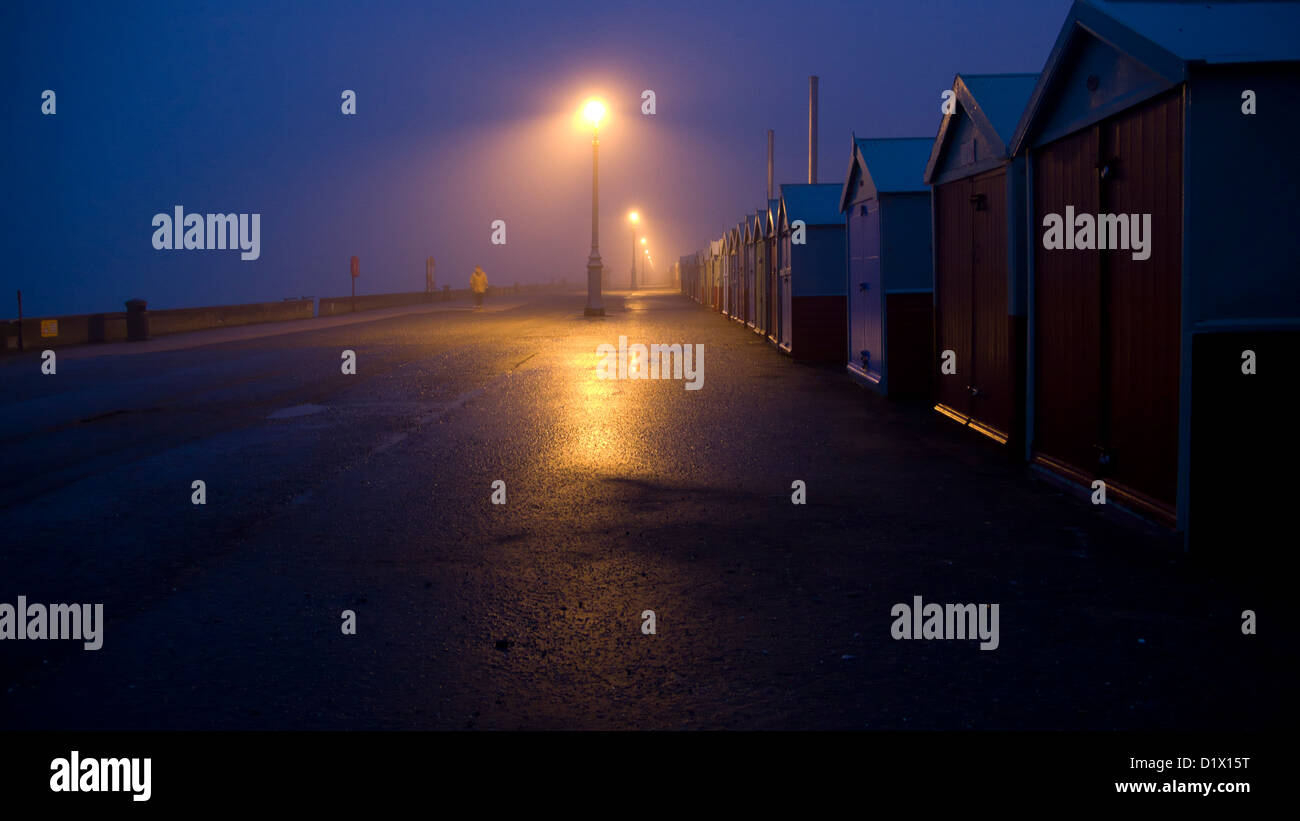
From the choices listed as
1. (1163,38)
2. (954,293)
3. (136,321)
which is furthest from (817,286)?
(136,321)

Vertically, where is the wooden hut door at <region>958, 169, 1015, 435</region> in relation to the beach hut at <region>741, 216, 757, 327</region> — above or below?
below

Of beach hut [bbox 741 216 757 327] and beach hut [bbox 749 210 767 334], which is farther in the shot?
beach hut [bbox 741 216 757 327]

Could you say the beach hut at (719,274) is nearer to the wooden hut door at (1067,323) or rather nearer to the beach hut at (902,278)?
the beach hut at (902,278)

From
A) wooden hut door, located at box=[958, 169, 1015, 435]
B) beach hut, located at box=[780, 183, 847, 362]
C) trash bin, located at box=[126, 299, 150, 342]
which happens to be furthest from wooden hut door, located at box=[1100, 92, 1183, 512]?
trash bin, located at box=[126, 299, 150, 342]

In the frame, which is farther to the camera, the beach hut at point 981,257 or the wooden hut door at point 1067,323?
the beach hut at point 981,257

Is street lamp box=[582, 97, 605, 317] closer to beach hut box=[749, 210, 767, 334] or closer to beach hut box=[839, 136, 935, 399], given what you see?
beach hut box=[749, 210, 767, 334]

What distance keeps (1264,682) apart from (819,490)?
389cm

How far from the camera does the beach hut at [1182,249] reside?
555cm

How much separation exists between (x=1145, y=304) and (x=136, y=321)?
1076 inches

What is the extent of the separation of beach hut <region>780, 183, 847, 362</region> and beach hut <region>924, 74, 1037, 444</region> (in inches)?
282

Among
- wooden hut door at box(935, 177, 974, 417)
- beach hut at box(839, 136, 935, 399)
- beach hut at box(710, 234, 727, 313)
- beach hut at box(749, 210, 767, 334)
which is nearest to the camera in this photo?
wooden hut door at box(935, 177, 974, 417)

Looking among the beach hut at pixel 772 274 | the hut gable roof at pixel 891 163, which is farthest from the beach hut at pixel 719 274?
the hut gable roof at pixel 891 163

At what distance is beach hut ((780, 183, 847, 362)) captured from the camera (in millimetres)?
18859
